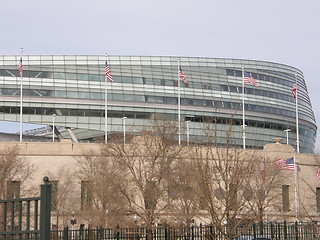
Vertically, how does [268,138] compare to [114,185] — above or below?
above

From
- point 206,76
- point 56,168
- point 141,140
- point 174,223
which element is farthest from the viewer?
point 206,76

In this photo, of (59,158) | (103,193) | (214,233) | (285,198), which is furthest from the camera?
(285,198)

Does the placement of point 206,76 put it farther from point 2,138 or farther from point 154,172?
point 154,172

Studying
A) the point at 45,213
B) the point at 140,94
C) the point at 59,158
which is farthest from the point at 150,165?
the point at 140,94

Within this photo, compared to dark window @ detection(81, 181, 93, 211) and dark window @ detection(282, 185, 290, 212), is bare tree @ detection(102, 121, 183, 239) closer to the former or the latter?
dark window @ detection(81, 181, 93, 211)

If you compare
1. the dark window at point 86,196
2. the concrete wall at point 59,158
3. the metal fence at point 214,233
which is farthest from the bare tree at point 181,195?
the concrete wall at point 59,158

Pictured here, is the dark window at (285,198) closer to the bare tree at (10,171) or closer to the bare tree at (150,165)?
the bare tree at (150,165)

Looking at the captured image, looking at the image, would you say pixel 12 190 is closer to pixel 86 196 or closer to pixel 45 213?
pixel 86 196

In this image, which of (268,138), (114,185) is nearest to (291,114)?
(268,138)

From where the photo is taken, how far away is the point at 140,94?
301 ft

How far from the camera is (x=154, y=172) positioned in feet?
160

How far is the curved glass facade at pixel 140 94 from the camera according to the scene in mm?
88438

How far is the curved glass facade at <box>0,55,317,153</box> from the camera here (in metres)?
88.4

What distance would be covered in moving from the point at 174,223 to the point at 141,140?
979 cm
